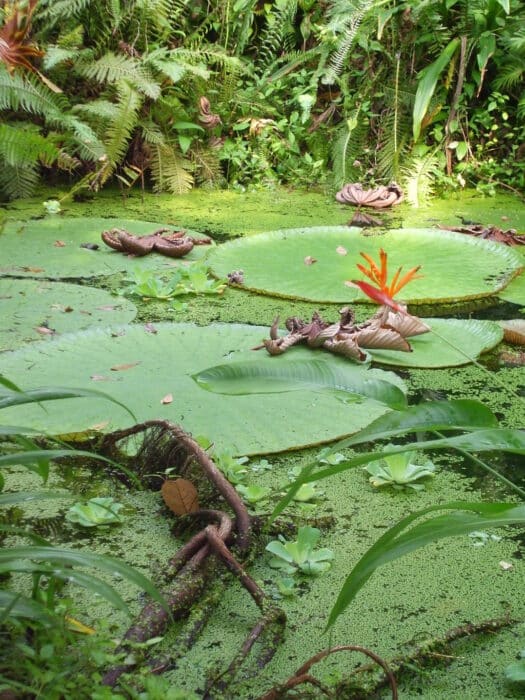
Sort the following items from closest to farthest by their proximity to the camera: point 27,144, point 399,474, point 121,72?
1. point 399,474
2. point 27,144
3. point 121,72

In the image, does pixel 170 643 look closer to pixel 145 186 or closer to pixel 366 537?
pixel 366 537

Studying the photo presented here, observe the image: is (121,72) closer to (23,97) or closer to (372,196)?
(23,97)

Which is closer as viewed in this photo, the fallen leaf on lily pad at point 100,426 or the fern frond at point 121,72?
the fallen leaf on lily pad at point 100,426

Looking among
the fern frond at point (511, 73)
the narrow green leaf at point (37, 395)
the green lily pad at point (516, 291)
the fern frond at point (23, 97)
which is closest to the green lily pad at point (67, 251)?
the fern frond at point (23, 97)

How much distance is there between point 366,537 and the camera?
57.2 inches

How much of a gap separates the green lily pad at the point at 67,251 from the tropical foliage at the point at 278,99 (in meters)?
0.58

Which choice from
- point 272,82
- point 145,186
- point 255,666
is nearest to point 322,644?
point 255,666

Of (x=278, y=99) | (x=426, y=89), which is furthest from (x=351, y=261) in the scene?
(x=278, y=99)

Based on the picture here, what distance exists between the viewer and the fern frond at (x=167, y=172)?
A: 4.46 metres

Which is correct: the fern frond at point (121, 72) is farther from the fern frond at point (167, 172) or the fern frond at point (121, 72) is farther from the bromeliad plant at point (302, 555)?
the bromeliad plant at point (302, 555)

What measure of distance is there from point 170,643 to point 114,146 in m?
3.42

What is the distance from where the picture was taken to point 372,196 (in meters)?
4.12

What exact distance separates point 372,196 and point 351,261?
119cm

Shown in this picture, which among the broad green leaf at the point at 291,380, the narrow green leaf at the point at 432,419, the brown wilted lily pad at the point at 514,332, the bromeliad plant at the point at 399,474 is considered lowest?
the brown wilted lily pad at the point at 514,332
